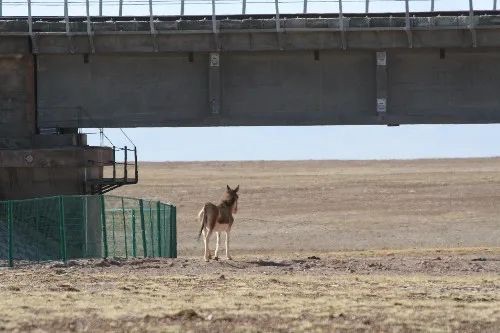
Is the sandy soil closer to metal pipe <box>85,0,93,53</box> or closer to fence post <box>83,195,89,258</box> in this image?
metal pipe <box>85,0,93,53</box>

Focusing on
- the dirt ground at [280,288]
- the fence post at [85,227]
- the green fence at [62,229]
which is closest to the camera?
the dirt ground at [280,288]

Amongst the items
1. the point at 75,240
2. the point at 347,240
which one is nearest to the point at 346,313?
the point at 75,240

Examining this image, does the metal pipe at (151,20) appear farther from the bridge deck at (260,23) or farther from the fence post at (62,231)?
the fence post at (62,231)

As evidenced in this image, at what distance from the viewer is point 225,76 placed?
135 feet

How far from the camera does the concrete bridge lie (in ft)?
131

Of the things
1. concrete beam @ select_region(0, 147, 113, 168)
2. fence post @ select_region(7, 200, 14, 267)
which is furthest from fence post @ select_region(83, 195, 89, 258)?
concrete beam @ select_region(0, 147, 113, 168)

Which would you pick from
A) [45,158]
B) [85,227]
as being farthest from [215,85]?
[85,227]

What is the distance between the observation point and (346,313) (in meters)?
19.9

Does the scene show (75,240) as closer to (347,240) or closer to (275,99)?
(275,99)

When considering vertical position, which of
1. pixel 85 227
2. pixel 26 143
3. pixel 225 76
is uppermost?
pixel 225 76

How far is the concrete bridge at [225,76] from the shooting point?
131ft

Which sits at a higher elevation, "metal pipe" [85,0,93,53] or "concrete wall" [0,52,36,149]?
"metal pipe" [85,0,93,53]

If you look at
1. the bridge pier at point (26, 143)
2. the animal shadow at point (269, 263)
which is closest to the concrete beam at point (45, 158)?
the bridge pier at point (26, 143)

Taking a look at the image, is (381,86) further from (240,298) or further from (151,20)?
(240,298)
